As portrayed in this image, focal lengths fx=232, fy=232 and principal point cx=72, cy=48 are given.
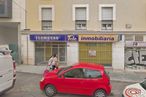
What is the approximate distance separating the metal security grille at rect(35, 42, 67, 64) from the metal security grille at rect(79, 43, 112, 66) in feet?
5.96

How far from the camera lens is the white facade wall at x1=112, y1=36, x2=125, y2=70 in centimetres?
1956

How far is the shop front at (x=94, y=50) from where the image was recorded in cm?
1980

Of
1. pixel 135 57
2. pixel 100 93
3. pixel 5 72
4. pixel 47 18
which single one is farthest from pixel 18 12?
pixel 100 93

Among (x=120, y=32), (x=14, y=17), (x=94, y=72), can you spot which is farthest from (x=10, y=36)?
(x=94, y=72)

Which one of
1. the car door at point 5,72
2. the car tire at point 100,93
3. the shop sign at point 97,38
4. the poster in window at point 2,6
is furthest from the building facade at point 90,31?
the car door at point 5,72

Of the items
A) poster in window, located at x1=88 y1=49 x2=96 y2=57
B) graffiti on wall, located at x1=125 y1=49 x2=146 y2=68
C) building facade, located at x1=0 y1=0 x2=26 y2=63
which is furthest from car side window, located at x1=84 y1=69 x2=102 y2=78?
building facade, located at x1=0 y1=0 x2=26 y2=63

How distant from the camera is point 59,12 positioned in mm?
20609

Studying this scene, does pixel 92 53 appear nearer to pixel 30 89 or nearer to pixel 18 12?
pixel 18 12

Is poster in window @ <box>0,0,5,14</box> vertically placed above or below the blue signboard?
above

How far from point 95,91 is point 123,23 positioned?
36.2 feet

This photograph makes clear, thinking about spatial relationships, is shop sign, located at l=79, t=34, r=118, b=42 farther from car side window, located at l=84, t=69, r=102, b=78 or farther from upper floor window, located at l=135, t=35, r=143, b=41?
car side window, located at l=84, t=69, r=102, b=78

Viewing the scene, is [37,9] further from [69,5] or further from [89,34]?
[89,34]

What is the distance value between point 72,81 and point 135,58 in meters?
11.1

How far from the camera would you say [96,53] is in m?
20.4
